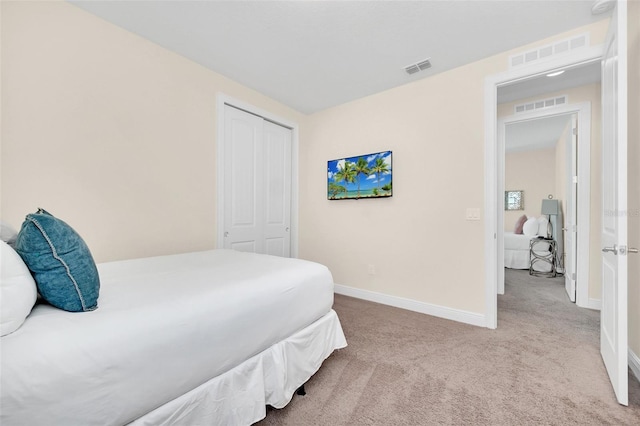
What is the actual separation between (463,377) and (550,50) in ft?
9.24

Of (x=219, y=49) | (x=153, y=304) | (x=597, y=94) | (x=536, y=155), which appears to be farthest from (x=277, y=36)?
(x=536, y=155)

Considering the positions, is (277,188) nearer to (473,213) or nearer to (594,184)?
(473,213)

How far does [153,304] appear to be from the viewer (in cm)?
113

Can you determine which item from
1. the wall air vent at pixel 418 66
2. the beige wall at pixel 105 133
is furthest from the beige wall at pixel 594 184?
the beige wall at pixel 105 133

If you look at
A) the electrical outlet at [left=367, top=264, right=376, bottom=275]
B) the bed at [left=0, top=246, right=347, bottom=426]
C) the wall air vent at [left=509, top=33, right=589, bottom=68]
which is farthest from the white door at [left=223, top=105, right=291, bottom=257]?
the wall air vent at [left=509, top=33, right=589, bottom=68]

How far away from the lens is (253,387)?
4.43 feet

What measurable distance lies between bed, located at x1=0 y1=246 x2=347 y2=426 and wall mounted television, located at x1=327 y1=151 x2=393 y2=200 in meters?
1.81

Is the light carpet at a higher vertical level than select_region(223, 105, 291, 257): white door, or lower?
lower

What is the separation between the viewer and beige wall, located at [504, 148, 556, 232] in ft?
21.7

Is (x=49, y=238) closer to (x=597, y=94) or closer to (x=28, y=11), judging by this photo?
(x=28, y=11)

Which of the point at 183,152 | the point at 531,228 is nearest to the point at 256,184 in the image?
the point at 183,152

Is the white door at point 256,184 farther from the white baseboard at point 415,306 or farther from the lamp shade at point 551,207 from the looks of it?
the lamp shade at point 551,207

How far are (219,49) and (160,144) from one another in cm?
107

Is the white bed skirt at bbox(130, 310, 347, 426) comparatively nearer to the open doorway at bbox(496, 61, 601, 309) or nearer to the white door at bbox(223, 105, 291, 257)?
the white door at bbox(223, 105, 291, 257)
